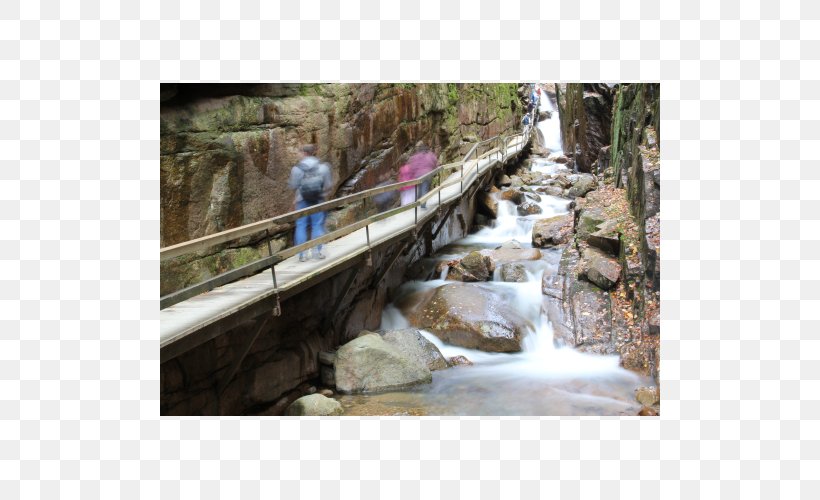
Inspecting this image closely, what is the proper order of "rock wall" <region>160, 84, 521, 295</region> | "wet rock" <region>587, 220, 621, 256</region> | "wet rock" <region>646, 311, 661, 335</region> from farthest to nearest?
"wet rock" <region>587, 220, 621, 256</region>
"wet rock" <region>646, 311, 661, 335</region>
"rock wall" <region>160, 84, 521, 295</region>

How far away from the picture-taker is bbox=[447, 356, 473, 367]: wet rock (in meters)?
7.66

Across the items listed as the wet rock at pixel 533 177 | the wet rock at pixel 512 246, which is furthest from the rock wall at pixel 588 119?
the wet rock at pixel 512 246

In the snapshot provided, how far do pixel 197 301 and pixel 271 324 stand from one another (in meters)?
1.29

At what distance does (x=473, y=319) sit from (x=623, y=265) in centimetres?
267

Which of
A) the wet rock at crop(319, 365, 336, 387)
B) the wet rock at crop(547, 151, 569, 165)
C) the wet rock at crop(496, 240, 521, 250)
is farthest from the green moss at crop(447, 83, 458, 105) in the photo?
the wet rock at crop(547, 151, 569, 165)

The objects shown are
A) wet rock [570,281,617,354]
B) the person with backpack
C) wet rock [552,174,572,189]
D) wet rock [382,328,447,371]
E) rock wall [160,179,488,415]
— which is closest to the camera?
rock wall [160,179,488,415]

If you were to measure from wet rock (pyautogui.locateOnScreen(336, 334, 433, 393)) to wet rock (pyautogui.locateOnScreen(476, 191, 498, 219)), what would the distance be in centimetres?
925

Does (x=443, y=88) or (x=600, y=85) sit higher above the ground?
(x=600, y=85)

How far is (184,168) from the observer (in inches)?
225

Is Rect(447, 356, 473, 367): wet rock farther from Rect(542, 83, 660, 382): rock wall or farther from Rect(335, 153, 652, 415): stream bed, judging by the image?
Rect(542, 83, 660, 382): rock wall

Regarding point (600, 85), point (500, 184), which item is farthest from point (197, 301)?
point (600, 85)

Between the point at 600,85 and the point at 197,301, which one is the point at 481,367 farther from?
the point at 600,85
